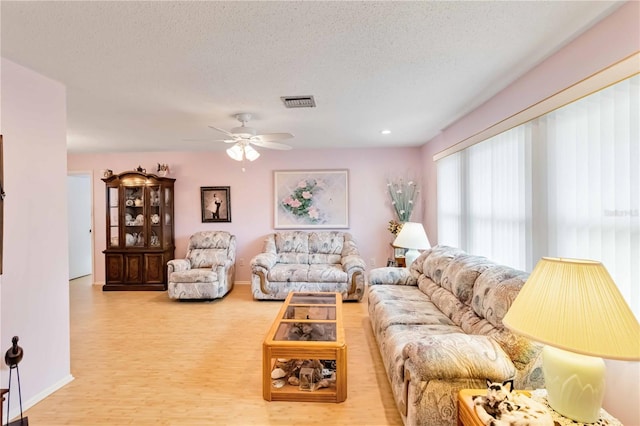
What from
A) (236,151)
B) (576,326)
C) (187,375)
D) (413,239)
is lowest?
(187,375)

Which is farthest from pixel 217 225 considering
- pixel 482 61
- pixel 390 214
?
pixel 482 61

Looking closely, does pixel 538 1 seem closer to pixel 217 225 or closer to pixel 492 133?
pixel 492 133


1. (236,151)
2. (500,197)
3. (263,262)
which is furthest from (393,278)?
(236,151)

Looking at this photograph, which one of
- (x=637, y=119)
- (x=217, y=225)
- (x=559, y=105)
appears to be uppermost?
(x=559, y=105)

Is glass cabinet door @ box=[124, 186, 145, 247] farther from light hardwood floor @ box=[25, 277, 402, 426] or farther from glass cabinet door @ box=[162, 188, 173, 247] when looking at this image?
light hardwood floor @ box=[25, 277, 402, 426]

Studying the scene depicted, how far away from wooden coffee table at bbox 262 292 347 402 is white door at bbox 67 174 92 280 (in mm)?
5594

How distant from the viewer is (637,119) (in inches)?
58.1

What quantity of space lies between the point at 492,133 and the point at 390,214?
Answer: 2688mm

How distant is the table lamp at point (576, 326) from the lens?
1038 millimetres

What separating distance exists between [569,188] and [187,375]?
3.18 metres

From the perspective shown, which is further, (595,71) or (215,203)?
(215,203)

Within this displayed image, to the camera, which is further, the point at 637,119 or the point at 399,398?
the point at 399,398

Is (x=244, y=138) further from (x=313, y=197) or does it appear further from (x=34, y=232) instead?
(x=313, y=197)

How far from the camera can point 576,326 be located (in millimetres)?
1075
